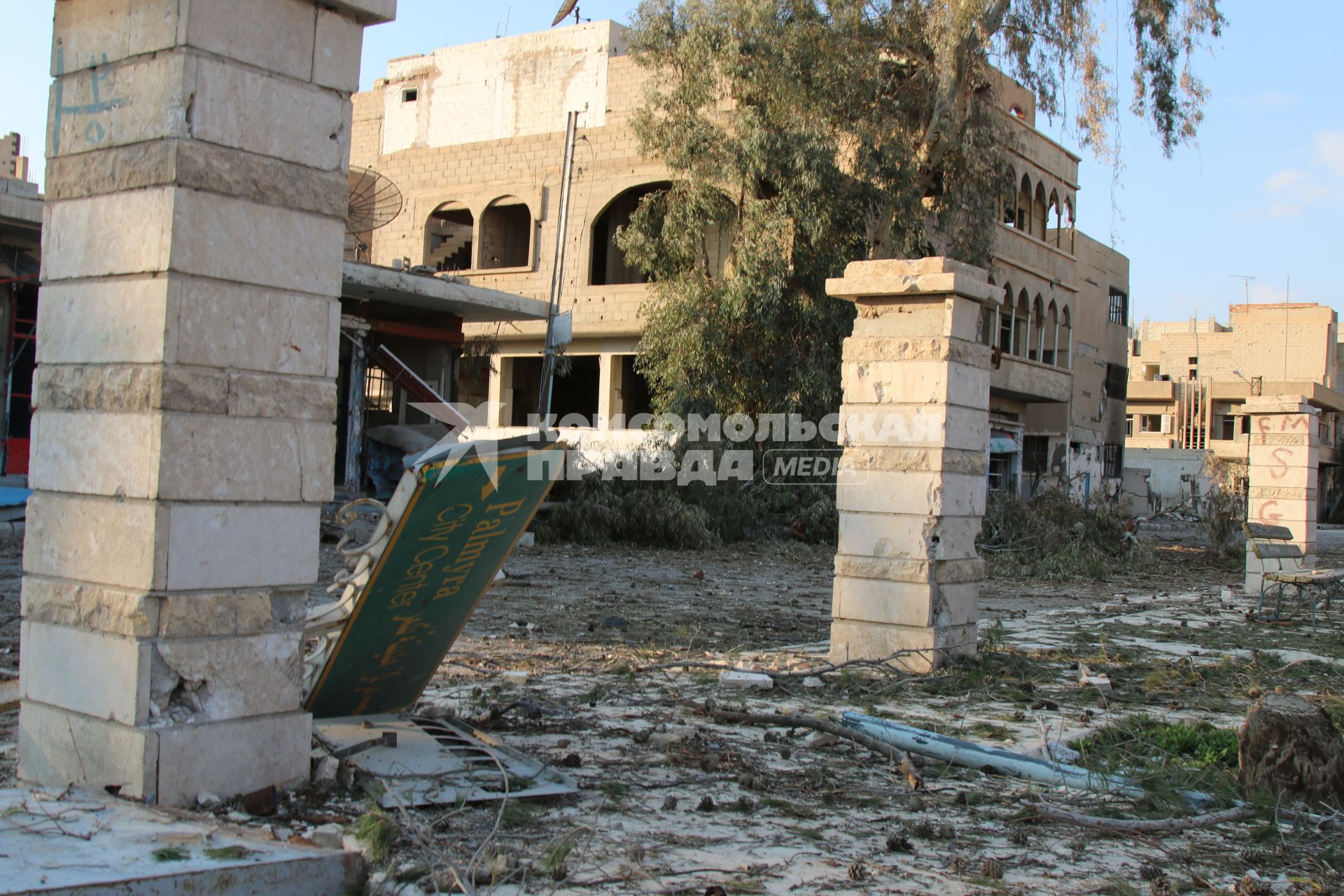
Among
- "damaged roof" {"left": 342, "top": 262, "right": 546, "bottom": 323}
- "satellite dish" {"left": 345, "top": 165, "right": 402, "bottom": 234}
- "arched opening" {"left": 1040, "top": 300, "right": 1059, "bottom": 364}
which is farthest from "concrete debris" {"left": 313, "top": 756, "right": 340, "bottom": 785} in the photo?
"arched opening" {"left": 1040, "top": 300, "right": 1059, "bottom": 364}

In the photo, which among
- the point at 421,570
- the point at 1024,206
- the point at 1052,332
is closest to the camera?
the point at 421,570

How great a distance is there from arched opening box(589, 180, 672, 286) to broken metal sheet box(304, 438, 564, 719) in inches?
860

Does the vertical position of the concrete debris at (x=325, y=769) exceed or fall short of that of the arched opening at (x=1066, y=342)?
it falls short

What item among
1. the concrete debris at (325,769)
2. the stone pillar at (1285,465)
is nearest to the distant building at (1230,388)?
the stone pillar at (1285,465)

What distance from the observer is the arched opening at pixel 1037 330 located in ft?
98.1

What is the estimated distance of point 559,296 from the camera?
982 inches

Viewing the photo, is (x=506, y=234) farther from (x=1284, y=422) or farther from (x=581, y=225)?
(x=1284, y=422)

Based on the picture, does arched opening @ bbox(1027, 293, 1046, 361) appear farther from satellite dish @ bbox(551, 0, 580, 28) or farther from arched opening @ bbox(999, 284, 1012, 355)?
satellite dish @ bbox(551, 0, 580, 28)

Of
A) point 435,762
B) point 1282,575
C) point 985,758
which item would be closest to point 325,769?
point 435,762

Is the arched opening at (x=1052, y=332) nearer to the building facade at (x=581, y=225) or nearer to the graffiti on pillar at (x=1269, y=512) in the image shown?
the building facade at (x=581, y=225)

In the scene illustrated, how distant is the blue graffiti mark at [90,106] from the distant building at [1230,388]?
46878mm

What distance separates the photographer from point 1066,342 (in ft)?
103

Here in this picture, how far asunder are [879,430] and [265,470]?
489 centimetres

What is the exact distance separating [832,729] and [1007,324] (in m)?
25.5
